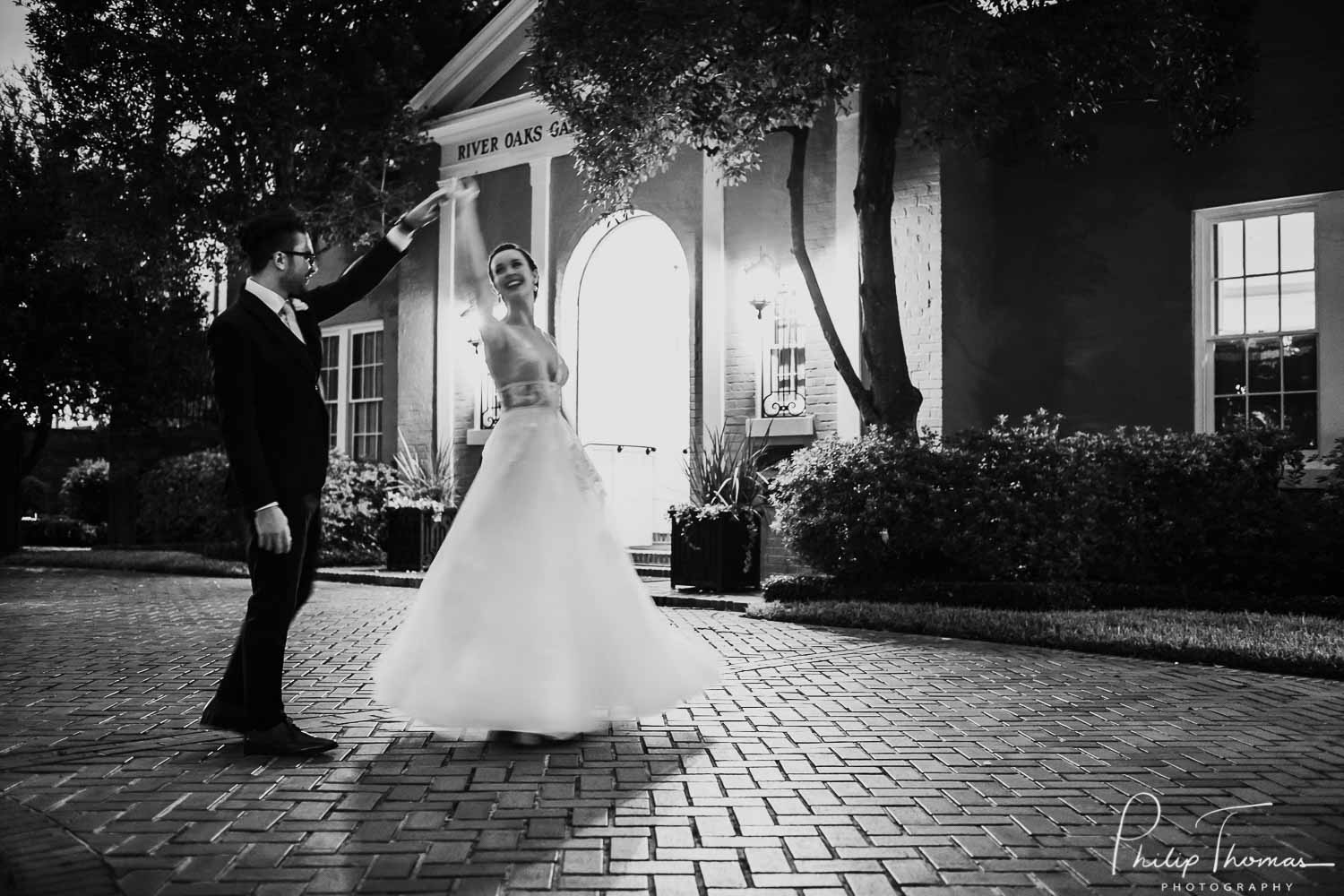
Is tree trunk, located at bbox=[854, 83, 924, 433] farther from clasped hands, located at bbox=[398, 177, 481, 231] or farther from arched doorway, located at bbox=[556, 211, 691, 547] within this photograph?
clasped hands, located at bbox=[398, 177, 481, 231]

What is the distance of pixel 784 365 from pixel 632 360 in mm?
3512

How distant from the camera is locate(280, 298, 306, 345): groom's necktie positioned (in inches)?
168

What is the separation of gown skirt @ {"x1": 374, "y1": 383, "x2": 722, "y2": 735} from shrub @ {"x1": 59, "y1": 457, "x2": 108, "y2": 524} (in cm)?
2004

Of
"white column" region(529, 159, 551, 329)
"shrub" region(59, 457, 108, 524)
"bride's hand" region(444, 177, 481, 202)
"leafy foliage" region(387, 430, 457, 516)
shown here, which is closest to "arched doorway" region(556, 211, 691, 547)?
"white column" region(529, 159, 551, 329)

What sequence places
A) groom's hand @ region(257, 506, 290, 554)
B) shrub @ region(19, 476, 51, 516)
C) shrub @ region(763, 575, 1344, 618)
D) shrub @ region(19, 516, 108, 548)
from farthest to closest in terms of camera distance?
shrub @ region(19, 476, 51, 516)
shrub @ region(19, 516, 108, 548)
shrub @ region(763, 575, 1344, 618)
groom's hand @ region(257, 506, 290, 554)

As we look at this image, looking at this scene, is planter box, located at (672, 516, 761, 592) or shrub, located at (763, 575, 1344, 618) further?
planter box, located at (672, 516, 761, 592)

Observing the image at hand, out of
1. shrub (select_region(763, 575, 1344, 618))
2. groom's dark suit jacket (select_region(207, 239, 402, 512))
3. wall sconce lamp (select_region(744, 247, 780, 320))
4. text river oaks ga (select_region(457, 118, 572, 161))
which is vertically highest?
text river oaks ga (select_region(457, 118, 572, 161))

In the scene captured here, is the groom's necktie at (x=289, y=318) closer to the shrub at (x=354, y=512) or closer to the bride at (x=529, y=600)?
the bride at (x=529, y=600)

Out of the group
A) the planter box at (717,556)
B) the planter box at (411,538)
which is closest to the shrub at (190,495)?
the planter box at (411,538)

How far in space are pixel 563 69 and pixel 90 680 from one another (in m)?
6.69

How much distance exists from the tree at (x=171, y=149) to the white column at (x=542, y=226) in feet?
6.43

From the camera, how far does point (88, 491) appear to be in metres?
22.0

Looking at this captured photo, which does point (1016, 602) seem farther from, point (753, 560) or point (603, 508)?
point (603, 508)

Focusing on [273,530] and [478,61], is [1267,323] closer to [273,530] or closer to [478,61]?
[273,530]
